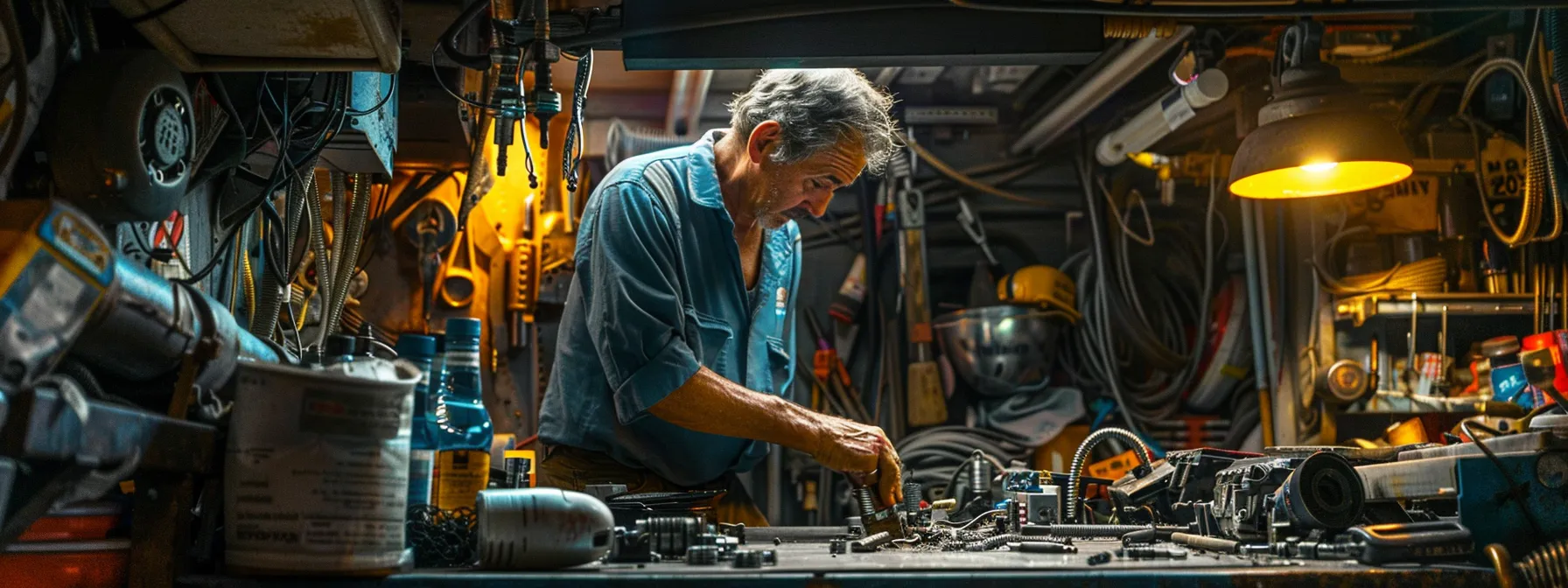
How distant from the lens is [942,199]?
248 inches

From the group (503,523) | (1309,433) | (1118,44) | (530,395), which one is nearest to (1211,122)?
(1118,44)

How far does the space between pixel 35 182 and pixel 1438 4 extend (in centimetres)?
205

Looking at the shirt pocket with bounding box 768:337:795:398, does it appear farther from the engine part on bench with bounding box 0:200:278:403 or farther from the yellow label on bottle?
the engine part on bench with bounding box 0:200:278:403

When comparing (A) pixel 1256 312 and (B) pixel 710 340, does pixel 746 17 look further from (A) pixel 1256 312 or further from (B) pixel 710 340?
(A) pixel 1256 312

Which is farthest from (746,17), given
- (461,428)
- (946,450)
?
(946,450)

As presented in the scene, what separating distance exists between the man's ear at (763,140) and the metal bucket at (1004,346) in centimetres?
307

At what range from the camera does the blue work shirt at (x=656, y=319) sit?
7.81ft

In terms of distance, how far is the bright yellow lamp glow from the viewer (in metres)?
3.46

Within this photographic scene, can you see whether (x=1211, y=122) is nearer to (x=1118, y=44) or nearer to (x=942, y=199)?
(x=1118, y=44)

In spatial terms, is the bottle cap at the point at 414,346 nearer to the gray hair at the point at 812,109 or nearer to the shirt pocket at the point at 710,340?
the shirt pocket at the point at 710,340

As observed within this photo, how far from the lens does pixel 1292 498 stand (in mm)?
1632

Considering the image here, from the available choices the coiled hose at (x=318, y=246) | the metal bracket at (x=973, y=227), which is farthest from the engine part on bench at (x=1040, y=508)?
the metal bracket at (x=973, y=227)

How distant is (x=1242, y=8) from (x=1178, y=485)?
0.91m

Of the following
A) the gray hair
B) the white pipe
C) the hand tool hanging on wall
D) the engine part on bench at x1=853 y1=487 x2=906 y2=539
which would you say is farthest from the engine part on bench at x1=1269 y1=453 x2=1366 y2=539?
the hand tool hanging on wall
